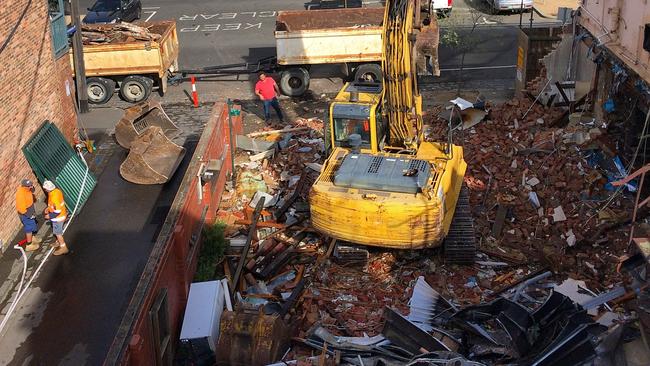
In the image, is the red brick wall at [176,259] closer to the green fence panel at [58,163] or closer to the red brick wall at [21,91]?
the green fence panel at [58,163]

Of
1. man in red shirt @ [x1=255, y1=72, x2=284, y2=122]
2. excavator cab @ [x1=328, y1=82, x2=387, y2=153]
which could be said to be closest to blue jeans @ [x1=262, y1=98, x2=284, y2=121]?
man in red shirt @ [x1=255, y1=72, x2=284, y2=122]

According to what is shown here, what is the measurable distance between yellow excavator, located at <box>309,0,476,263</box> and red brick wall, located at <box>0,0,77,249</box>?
623 cm

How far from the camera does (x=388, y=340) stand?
10172mm

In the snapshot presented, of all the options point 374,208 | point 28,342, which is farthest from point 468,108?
point 28,342

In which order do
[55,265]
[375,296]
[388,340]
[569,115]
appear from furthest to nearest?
[569,115] < [55,265] < [375,296] < [388,340]

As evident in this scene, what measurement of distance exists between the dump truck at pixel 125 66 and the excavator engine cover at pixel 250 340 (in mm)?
13550

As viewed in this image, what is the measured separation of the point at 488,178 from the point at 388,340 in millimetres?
6209

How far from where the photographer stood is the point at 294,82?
22.5m

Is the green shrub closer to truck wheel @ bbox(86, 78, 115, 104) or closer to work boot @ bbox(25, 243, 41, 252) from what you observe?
work boot @ bbox(25, 243, 41, 252)

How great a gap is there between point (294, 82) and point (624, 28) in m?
10.3

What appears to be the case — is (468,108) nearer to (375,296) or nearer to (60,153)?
(375,296)

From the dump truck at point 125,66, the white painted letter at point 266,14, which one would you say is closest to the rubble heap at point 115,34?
the dump truck at point 125,66

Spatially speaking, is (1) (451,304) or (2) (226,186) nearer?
(1) (451,304)

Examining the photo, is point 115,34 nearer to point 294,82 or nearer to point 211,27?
point 294,82
